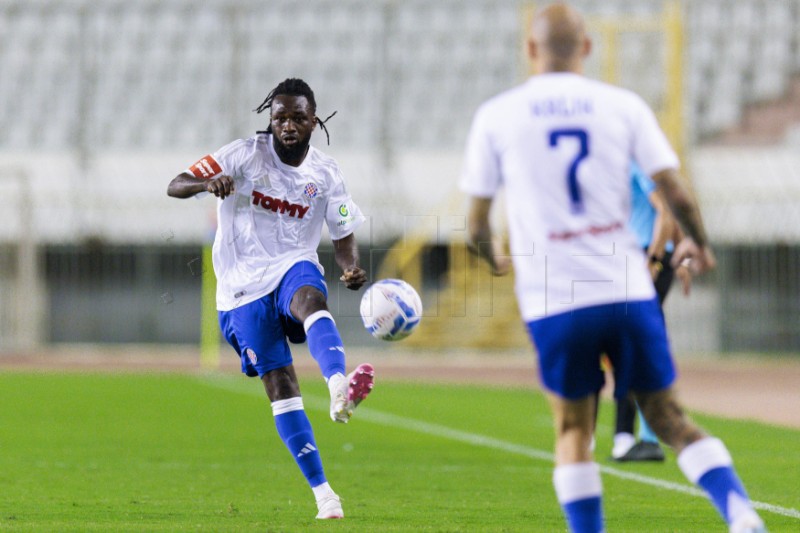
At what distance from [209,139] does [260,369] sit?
27723 mm

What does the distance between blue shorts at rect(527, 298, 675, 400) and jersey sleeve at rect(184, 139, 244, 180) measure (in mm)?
2667

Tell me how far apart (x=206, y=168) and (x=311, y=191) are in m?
0.59

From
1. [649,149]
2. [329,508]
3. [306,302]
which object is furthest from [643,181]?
[649,149]

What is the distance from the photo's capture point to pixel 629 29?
100 feet

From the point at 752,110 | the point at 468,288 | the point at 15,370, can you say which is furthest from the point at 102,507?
the point at 752,110

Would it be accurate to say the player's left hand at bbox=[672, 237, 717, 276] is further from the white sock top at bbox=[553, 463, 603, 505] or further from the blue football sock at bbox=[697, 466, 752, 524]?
the white sock top at bbox=[553, 463, 603, 505]

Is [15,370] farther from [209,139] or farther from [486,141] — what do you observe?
[486,141]

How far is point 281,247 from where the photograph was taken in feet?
23.5

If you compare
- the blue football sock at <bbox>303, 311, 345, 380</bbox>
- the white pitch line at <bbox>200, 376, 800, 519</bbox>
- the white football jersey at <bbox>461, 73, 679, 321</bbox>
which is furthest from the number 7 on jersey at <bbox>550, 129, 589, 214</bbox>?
the white pitch line at <bbox>200, 376, 800, 519</bbox>

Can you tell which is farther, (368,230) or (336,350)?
(368,230)

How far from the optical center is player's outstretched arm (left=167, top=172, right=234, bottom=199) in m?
6.57

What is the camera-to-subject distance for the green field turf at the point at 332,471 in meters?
6.84

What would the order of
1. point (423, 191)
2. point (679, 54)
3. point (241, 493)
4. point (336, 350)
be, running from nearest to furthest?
point (336, 350)
point (241, 493)
point (679, 54)
point (423, 191)

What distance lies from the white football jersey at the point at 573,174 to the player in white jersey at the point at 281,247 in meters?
2.28
